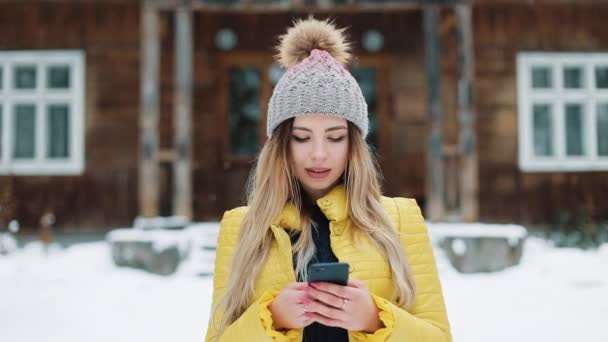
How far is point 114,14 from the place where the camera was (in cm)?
845

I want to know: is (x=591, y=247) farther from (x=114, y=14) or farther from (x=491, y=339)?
(x=114, y=14)

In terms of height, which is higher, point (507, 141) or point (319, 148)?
point (507, 141)

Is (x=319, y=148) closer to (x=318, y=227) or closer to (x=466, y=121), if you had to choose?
(x=318, y=227)

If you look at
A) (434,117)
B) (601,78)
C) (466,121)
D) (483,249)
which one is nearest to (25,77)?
(434,117)

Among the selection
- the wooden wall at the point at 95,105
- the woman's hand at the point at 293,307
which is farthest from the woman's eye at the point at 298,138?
the wooden wall at the point at 95,105

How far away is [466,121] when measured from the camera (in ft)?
22.3

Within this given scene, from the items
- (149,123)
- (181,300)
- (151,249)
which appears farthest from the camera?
(149,123)

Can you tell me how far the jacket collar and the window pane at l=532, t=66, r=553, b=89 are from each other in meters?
7.88

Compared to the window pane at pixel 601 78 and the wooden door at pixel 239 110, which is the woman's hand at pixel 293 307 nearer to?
the wooden door at pixel 239 110

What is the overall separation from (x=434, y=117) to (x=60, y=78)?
5.11 m

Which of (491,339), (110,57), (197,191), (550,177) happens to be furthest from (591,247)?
(110,57)

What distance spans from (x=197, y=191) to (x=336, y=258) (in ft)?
23.5

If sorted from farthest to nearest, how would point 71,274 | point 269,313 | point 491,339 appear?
point 71,274 → point 491,339 → point 269,313

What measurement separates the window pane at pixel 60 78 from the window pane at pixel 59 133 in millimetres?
288
